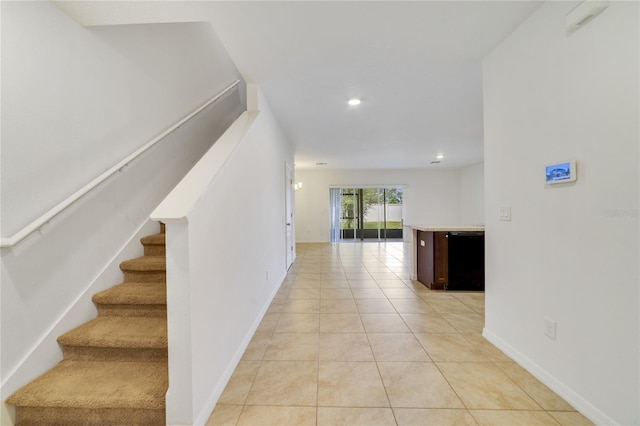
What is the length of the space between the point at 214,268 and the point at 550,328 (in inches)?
83.9

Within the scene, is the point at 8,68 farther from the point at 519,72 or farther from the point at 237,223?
the point at 519,72

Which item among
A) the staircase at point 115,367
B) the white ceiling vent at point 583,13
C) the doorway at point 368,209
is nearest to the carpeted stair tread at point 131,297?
the staircase at point 115,367

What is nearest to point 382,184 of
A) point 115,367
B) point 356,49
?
point 356,49

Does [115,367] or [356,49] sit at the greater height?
[356,49]

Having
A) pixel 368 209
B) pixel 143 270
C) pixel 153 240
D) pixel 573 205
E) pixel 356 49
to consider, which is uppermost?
pixel 356 49

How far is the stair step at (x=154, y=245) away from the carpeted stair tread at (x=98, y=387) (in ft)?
3.28

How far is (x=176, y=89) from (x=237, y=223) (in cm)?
193

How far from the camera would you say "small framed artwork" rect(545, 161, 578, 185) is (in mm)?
1491

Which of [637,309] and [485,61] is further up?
[485,61]

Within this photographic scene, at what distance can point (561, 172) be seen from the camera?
61.4 inches

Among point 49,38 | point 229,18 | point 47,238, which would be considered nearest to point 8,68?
point 49,38

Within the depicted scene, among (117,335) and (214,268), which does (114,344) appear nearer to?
(117,335)

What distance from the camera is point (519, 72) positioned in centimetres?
188

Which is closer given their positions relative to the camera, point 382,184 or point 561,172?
point 561,172
